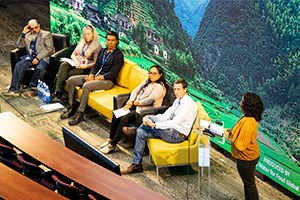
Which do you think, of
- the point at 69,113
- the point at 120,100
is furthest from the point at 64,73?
the point at 120,100

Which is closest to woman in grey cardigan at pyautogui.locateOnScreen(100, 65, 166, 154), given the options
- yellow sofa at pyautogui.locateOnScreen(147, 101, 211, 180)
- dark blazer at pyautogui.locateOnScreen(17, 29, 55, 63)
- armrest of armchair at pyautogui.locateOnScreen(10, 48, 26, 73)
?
yellow sofa at pyautogui.locateOnScreen(147, 101, 211, 180)

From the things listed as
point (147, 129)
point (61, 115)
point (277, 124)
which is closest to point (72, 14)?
point (61, 115)

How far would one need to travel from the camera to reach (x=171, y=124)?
4621 mm

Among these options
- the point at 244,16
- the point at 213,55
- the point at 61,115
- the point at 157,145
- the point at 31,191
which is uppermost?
the point at 244,16

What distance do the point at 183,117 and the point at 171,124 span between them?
0.18 metres

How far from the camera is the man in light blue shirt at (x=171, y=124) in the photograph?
4578mm

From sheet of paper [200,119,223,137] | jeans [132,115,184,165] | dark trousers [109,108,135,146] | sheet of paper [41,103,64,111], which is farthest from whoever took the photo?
sheet of paper [41,103,64,111]

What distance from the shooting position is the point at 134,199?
9.00 feet

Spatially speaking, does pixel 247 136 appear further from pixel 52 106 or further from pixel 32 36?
pixel 32 36

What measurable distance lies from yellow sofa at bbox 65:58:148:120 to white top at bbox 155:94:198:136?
48.9 inches

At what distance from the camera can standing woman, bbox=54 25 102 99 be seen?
21.2 feet

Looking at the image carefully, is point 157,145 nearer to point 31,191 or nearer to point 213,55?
point 213,55

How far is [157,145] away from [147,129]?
28 cm

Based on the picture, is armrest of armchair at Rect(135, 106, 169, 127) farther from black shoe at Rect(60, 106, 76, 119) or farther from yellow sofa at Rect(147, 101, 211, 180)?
black shoe at Rect(60, 106, 76, 119)
